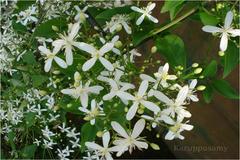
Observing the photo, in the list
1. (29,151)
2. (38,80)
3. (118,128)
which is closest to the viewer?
(118,128)

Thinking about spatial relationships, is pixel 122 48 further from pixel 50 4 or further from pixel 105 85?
pixel 50 4

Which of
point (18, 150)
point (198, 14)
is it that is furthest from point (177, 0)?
point (18, 150)

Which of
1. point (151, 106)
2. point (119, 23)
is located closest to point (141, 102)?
point (151, 106)

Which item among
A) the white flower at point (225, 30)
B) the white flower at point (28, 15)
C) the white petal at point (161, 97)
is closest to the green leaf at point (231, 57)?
the white flower at point (225, 30)

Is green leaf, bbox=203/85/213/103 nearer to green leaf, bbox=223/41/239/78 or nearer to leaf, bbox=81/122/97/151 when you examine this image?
green leaf, bbox=223/41/239/78

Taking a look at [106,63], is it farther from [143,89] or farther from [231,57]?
[231,57]

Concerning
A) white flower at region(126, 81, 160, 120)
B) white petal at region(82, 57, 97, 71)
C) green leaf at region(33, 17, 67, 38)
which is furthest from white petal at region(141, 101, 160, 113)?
green leaf at region(33, 17, 67, 38)

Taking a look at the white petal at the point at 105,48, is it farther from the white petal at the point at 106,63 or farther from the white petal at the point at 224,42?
the white petal at the point at 224,42
